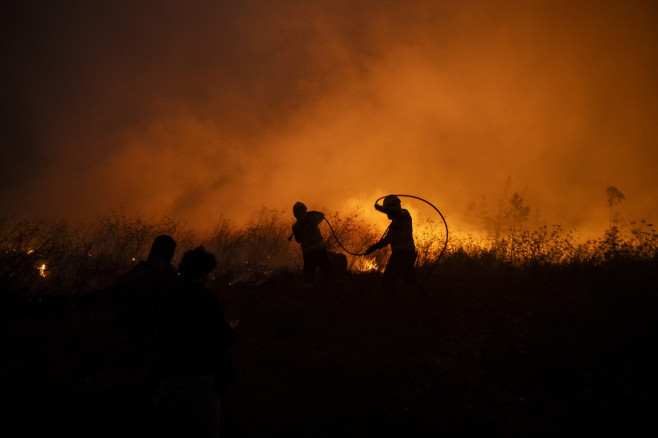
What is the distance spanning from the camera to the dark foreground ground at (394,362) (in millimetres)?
4469

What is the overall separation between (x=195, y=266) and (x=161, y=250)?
1324mm

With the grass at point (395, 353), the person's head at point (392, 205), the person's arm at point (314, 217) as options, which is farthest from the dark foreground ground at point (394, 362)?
the person's head at point (392, 205)

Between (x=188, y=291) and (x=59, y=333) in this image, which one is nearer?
(x=188, y=291)

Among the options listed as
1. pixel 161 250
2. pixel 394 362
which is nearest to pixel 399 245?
pixel 394 362

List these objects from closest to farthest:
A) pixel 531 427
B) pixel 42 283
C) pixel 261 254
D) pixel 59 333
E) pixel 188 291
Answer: pixel 188 291 < pixel 531 427 < pixel 59 333 < pixel 42 283 < pixel 261 254

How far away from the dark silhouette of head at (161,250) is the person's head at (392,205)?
5.13 m

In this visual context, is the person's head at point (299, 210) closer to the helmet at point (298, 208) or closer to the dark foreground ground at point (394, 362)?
the helmet at point (298, 208)

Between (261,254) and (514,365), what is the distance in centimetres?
1040

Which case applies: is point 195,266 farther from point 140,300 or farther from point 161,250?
point 161,250

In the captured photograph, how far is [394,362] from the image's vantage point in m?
5.96

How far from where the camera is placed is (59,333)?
22.8 feet

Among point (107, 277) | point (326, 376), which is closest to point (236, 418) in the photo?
point (326, 376)

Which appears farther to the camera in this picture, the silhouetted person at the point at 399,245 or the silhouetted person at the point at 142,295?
the silhouetted person at the point at 399,245

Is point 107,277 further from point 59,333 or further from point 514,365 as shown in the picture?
point 514,365
